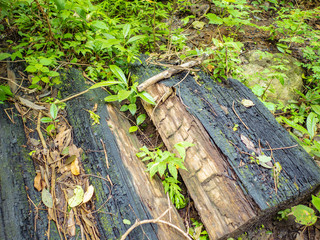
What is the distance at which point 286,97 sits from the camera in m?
3.32

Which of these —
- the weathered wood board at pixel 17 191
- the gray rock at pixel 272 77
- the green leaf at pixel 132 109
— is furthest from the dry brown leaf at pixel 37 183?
the gray rock at pixel 272 77

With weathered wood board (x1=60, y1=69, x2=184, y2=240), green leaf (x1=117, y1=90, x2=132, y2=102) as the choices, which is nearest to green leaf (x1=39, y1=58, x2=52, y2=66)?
weathered wood board (x1=60, y1=69, x2=184, y2=240)

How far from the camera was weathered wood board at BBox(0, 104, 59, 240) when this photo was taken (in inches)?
55.5

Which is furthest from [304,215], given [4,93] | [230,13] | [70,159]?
[4,93]

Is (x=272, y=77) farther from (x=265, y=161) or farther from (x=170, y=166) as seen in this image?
(x=170, y=166)

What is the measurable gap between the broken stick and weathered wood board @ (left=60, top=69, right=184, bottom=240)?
476 mm

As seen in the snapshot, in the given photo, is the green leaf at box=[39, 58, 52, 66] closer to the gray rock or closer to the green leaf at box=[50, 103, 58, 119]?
→ the green leaf at box=[50, 103, 58, 119]

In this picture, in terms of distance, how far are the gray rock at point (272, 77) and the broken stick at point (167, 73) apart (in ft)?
3.73

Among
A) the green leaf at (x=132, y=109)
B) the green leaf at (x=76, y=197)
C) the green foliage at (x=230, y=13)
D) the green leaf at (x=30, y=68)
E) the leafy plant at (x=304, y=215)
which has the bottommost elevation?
the leafy plant at (x=304, y=215)

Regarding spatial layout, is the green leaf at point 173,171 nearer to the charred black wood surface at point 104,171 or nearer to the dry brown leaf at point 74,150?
the charred black wood surface at point 104,171

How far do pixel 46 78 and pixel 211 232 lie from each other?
7.90 ft

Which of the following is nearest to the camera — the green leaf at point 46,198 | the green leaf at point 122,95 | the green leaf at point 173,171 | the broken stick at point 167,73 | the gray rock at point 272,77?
the green leaf at point 46,198

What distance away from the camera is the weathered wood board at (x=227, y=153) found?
1662 mm

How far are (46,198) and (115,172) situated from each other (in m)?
0.60
